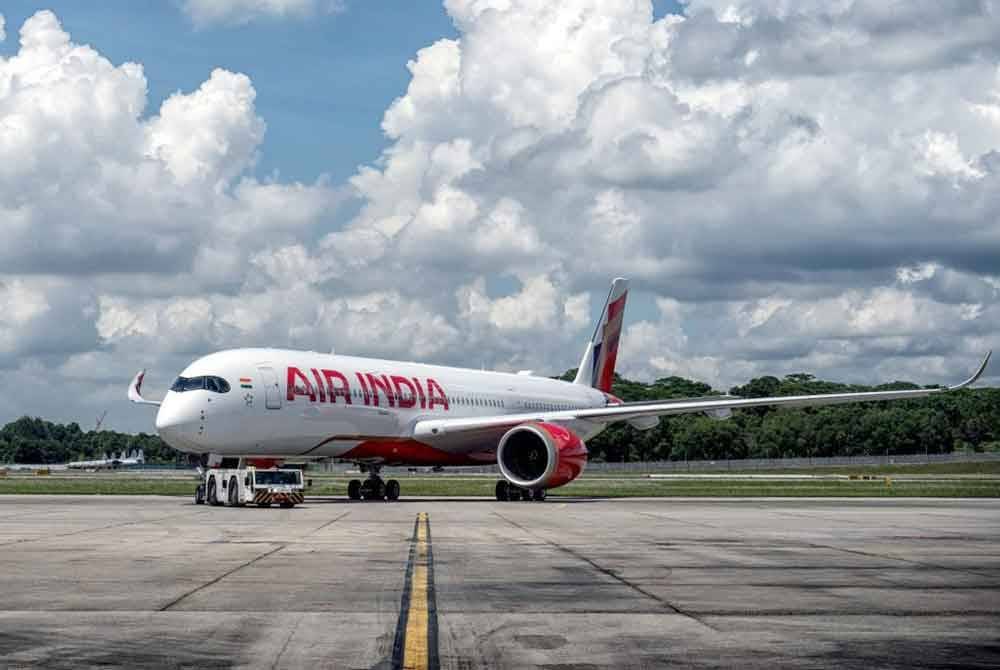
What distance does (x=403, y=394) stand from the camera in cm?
4238

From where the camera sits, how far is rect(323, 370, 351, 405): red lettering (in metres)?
38.8

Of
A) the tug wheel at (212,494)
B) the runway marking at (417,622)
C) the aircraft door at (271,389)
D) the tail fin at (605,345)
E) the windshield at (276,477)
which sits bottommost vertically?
the runway marking at (417,622)

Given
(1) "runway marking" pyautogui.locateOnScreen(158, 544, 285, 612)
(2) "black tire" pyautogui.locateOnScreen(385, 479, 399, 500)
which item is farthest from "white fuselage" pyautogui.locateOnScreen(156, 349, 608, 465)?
(1) "runway marking" pyautogui.locateOnScreen(158, 544, 285, 612)

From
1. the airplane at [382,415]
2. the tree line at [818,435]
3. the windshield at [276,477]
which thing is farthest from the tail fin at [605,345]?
the tree line at [818,435]

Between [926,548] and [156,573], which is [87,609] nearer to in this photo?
[156,573]

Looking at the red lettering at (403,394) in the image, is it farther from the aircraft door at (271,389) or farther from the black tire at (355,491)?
the aircraft door at (271,389)

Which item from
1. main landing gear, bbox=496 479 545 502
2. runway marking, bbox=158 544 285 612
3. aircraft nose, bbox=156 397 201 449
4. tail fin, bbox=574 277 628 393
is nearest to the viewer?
runway marking, bbox=158 544 285 612

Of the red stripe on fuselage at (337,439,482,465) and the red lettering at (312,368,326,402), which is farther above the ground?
the red lettering at (312,368,326,402)

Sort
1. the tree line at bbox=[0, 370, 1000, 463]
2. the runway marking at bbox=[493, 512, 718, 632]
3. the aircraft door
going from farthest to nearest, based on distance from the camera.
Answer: the tree line at bbox=[0, 370, 1000, 463] < the aircraft door < the runway marking at bbox=[493, 512, 718, 632]

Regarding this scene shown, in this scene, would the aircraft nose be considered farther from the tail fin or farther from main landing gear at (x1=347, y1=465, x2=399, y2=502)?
the tail fin

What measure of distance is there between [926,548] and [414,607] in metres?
10.4

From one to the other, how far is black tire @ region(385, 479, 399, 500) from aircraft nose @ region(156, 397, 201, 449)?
858 centimetres

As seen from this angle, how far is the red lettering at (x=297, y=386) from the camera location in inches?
1464

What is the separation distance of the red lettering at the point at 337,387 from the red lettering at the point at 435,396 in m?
4.82
